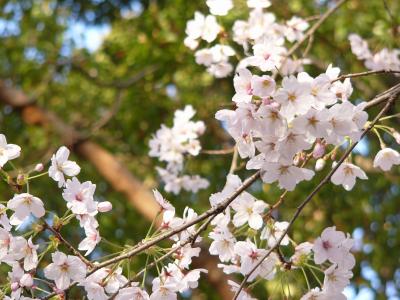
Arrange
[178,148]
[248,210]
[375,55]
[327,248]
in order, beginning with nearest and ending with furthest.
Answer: [327,248], [248,210], [178,148], [375,55]

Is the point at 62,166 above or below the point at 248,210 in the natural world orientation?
above

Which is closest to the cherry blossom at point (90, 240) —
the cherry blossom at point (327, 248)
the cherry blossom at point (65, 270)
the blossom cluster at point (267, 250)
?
the cherry blossom at point (65, 270)

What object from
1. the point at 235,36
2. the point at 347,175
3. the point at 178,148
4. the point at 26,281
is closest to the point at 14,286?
the point at 26,281

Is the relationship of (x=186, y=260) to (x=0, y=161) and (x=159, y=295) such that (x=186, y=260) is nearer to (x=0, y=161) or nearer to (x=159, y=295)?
(x=159, y=295)

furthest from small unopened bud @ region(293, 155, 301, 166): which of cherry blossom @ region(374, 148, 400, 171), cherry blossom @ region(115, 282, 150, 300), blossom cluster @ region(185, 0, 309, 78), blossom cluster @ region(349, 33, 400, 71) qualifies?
blossom cluster @ region(349, 33, 400, 71)

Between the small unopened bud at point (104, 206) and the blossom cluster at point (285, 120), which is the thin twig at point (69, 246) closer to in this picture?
the small unopened bud at point (104, 206)

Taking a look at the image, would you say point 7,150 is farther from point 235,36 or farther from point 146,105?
point 146,105
